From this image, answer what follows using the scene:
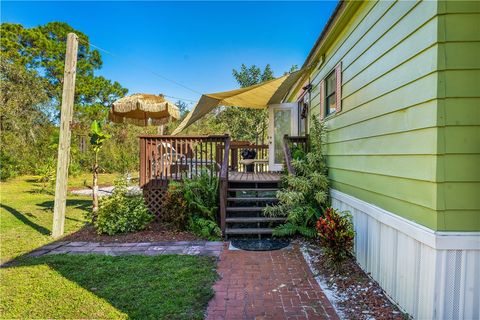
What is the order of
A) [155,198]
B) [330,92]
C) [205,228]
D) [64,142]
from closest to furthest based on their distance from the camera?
[64,142] → [205,228] → [330,92] → [155,198]

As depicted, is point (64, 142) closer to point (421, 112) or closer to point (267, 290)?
point (267, 290)

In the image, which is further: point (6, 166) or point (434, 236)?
point (6, 166)

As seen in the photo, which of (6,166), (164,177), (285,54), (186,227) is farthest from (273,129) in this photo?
(6,166)

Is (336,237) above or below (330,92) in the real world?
below

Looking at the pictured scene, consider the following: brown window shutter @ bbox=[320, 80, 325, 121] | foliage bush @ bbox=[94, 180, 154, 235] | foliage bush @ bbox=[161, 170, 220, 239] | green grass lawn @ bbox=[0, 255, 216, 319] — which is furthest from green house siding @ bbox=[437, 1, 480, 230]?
foliage bush @ bbox=[94, 180, 154, 235]

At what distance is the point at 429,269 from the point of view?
2.31m

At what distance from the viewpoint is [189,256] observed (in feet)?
14.2

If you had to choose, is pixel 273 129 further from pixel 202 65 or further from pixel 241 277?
pixel 202 65

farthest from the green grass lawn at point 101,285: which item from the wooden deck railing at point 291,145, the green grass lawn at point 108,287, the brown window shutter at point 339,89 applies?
the brown window shutter at point 339,89

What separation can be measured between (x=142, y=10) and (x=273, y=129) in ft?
17.5

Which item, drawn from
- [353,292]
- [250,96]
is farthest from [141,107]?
[353,292]

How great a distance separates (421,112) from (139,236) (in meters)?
4.95

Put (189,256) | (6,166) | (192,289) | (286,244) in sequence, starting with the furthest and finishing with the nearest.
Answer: (6,166), (286,244), (189,256), (192,289)

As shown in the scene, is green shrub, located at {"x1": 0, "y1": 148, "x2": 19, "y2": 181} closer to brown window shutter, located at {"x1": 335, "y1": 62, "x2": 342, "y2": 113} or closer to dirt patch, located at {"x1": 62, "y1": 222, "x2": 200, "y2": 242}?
dirt patch, located at {"x1": 62, "y1": 222, "x2": 200, "y2": 242}
